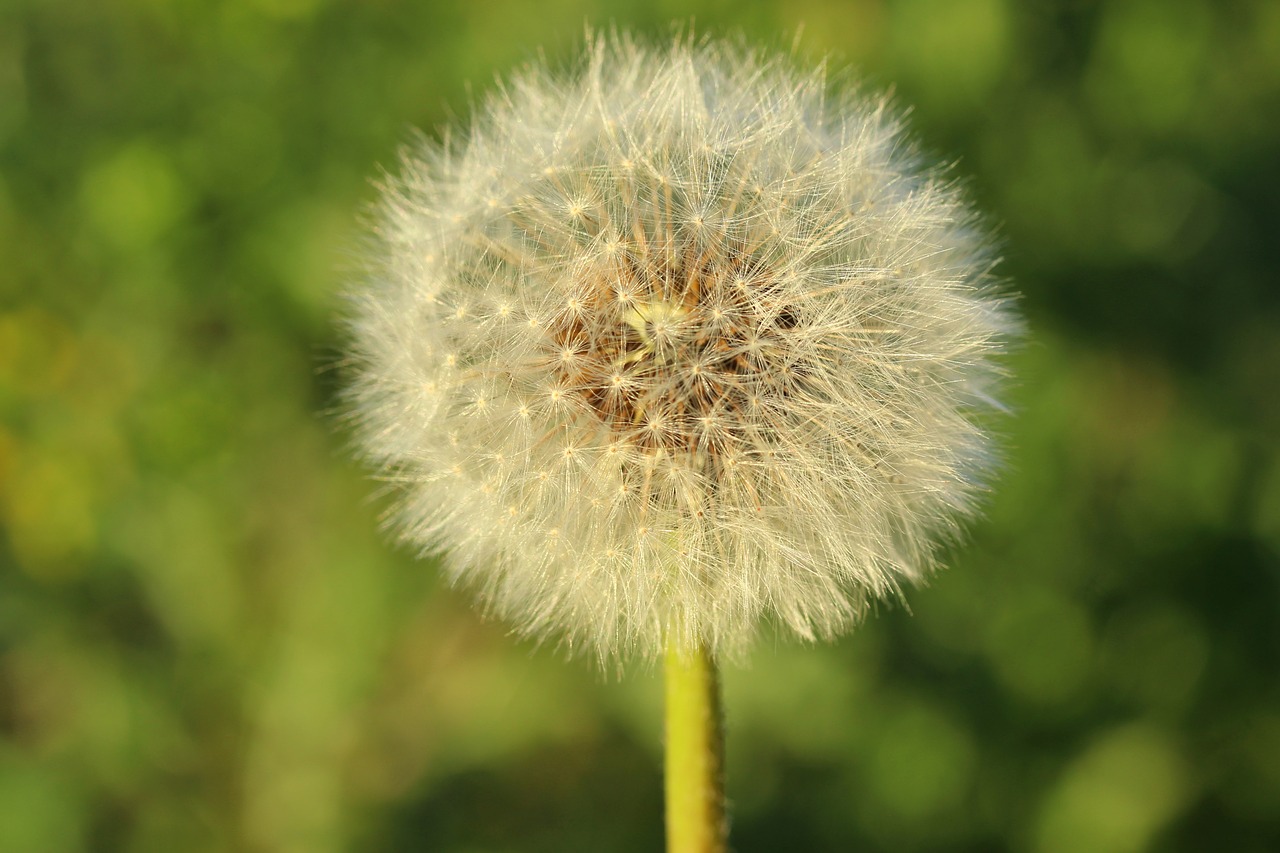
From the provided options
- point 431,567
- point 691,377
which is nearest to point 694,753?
point 691,377

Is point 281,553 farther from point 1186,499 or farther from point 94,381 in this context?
point 1186,499

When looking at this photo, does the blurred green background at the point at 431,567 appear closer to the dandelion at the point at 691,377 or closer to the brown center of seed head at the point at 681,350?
the dandelion at the point at 691,377

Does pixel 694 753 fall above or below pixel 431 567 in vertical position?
below

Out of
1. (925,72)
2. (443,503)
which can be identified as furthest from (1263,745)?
(443,503)

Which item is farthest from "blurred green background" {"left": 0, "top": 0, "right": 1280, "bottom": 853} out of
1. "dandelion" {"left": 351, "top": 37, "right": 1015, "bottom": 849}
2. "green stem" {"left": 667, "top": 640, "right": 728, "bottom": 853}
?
"green stem" {"left": 667, "top": 640, "right": 728, "bottom": 853}

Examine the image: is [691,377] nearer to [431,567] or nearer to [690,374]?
[690,374]

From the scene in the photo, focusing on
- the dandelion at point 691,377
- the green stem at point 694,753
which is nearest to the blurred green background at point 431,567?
the dandelion at point 691,377

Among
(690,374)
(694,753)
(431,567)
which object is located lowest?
(694,753)
